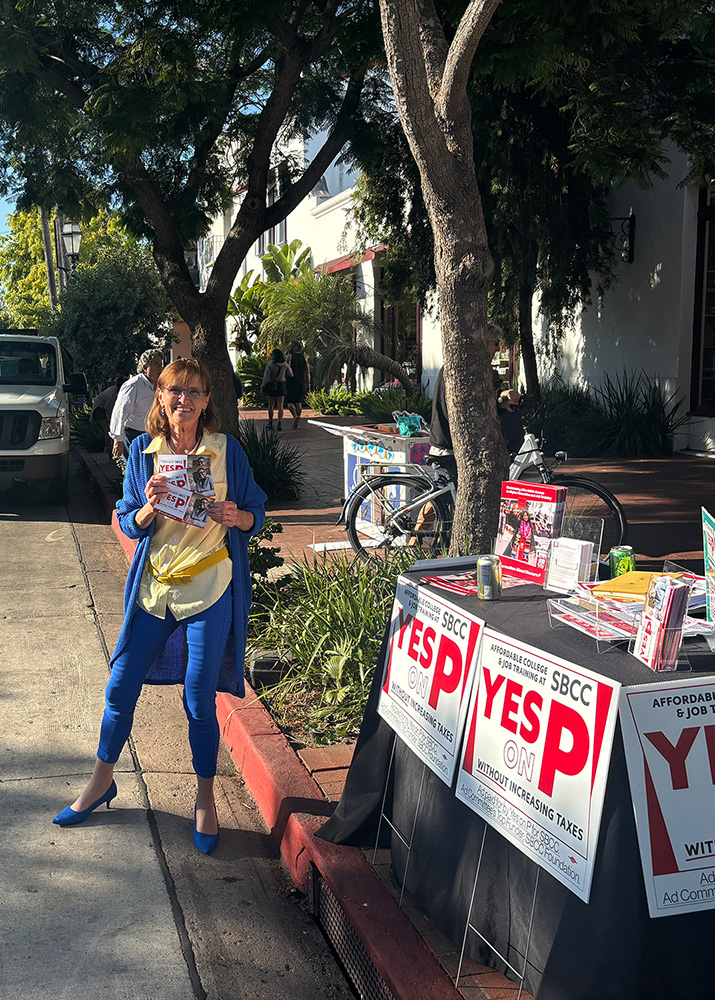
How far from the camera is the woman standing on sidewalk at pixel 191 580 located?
12.8 feet

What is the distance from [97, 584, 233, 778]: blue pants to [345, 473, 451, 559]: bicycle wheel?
3.82 metres

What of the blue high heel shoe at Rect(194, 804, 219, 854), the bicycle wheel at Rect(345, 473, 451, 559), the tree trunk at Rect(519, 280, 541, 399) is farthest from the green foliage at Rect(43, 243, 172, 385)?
the blue high heel shoe at Rect(194, 804, 219, 854)

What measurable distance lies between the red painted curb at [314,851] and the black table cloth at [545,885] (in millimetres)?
114

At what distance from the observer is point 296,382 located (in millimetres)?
21938

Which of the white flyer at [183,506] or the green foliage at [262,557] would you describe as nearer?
the white flyer at [183,506]

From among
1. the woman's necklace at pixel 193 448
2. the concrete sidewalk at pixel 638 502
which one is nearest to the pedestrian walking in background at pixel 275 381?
the concrete sidewalk at pixel 638 502

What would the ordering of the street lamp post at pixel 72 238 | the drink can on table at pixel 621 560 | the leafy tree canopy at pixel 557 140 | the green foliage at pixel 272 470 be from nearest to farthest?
the drink can on table at pixel 621 560
the leafy tree canopy at pixel 557 140
the green foliage at pixel 272 470
the street lamp post at pixel 72 238

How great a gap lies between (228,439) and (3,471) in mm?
8695

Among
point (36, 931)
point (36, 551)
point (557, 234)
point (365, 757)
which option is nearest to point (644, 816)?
point (365, 757)

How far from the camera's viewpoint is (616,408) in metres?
15.1

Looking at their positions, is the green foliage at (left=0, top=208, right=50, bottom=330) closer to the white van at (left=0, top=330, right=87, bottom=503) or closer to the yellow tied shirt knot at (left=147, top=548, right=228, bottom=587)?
the white van at (left=0, top=330, right=87, bottom=503)

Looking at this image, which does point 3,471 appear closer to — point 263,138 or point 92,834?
point 263,138

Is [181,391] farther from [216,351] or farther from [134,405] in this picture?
[216,351]

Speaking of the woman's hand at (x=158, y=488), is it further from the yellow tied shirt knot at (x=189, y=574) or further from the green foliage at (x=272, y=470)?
the green foliage at (x=272, y=470)
